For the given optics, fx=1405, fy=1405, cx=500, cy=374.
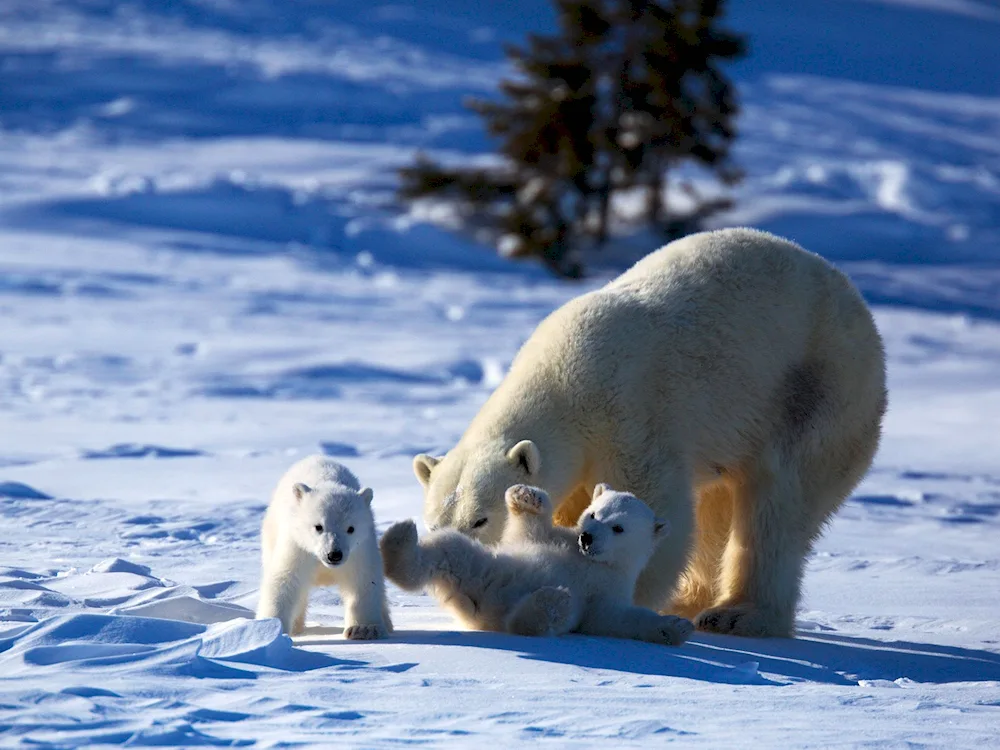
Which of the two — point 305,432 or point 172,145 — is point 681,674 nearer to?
point 305,432

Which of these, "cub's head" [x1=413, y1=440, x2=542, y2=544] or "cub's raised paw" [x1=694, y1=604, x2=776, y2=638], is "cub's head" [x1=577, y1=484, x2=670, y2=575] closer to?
"cub's head" [x1=413, y1=440, x2=542, y2=544]

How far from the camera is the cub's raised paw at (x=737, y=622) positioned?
5012 millimetres

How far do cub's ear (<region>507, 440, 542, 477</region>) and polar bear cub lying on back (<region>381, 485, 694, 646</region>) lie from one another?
7.8 inches

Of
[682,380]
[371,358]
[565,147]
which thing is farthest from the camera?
[565,147]

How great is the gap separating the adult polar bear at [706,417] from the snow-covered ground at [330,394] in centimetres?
39

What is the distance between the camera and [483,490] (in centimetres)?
455

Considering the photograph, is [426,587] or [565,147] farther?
[565,147]

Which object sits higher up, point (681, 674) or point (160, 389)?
point (160, 389)

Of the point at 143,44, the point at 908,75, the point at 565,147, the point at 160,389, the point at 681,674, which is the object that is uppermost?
the point at 908,75

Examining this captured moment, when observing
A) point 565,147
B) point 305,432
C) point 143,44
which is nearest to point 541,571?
point 305,432

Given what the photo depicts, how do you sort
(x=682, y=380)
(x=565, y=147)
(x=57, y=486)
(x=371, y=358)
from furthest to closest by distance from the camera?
(x=565, y=147) < (x=371, y=358) < (x=57, y=486) < (x=682, y=380)

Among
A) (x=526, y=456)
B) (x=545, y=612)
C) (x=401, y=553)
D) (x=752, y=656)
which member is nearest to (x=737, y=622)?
(x=752, y=656)

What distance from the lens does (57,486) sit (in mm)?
7035

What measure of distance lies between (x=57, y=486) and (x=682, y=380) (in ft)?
11.8
